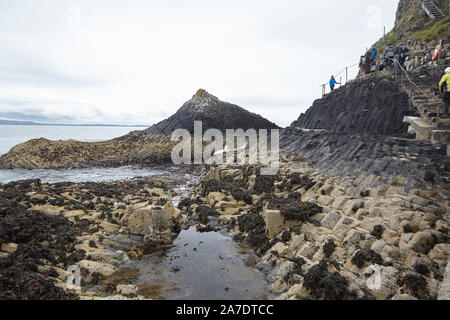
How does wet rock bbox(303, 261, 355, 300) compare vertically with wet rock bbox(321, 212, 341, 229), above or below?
below

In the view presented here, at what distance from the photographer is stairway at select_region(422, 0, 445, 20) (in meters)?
39.2

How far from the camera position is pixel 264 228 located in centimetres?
1373

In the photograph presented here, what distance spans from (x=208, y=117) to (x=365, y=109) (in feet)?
151

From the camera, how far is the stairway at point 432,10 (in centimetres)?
3925

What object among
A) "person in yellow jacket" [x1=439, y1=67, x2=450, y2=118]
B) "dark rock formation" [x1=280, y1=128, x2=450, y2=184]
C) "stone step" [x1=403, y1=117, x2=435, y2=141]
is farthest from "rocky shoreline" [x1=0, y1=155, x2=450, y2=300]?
"person in yellow jacket" [x1=439, y1=67, x2=450, y2=118]

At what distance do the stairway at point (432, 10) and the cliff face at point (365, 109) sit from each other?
955 inches

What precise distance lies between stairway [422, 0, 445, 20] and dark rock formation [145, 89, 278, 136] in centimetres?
4132

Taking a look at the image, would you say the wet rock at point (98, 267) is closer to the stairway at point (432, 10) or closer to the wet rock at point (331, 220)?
the wet rock at point (331, 220)

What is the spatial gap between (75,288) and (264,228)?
28.5 ft

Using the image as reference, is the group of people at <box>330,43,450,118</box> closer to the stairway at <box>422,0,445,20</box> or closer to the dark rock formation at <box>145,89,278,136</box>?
the stairway at <box>422,0,445,20</box>

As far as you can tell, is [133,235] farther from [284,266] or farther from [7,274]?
[284,266]
